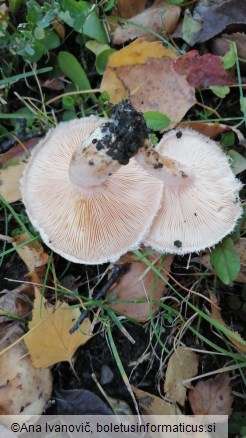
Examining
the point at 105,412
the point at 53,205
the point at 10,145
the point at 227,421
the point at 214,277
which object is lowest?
the point at 227,421

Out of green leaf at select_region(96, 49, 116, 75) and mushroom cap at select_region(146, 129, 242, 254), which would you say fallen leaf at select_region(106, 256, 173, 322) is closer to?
mushroom cap at select_region(146, 129, 242, 254)

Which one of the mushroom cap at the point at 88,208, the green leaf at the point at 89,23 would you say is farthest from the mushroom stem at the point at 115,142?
the green leaf at the point at 89,23

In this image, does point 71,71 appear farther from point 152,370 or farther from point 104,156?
point 152,370

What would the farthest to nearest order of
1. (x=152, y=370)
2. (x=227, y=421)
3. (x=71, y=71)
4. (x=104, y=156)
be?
(x=71, y=71) → (x=152, y=370) → (x=227, y=421) → (x=104, y=156)

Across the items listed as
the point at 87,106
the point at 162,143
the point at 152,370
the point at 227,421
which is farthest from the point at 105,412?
the point at 87,106

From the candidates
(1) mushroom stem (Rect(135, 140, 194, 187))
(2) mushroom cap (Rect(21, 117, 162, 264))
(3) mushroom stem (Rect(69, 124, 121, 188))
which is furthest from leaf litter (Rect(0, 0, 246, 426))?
(3) mushroom stem (Rect(69, 124, 121, 188))

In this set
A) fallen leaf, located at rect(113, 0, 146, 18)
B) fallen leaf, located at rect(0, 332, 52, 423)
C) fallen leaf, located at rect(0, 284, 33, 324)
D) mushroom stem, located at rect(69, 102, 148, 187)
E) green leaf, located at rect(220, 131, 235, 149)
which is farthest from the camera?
fallen leaf, located at rect(113, 0, 146, 18)
